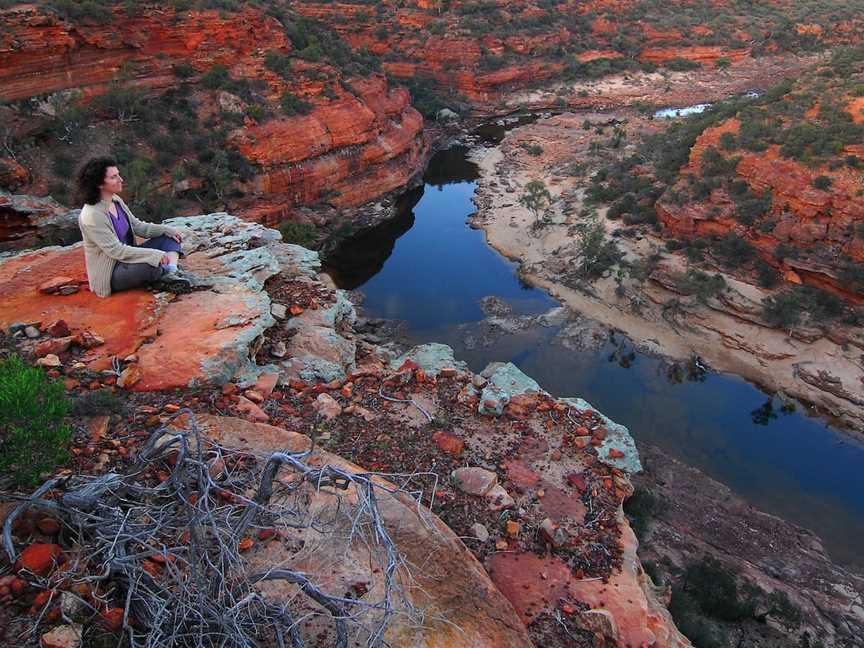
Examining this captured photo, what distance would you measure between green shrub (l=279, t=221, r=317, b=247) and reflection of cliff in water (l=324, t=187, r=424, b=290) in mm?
1033

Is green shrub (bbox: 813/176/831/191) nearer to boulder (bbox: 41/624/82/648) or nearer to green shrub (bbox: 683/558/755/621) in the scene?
green shrub (bbox: 683/558/755/621)

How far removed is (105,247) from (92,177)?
83 centimetres

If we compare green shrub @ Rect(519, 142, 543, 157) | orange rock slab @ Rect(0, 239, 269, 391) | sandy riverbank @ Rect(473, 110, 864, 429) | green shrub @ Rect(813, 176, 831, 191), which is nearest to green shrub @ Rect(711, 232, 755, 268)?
sandy riverbank @ Rect(473, 110, 864, 429)

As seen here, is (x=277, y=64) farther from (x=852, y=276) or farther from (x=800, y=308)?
(x=852, y=276)

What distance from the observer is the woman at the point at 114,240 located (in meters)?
5.26

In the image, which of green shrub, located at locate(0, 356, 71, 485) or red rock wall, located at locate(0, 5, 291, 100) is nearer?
green shrub, located at locate(0, 356, 71, 485)

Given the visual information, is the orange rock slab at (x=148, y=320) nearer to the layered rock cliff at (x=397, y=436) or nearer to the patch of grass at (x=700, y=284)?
the layered rock cliff at (x=397, y=436)

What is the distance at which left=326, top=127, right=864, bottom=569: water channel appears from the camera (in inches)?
468

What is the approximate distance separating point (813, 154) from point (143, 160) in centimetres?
2097

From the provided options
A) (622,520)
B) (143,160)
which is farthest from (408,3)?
(622,520)

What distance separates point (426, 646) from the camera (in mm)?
3545

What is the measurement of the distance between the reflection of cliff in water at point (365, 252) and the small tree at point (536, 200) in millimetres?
5027

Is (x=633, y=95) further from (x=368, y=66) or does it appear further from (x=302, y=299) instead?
(x=302, y=299)

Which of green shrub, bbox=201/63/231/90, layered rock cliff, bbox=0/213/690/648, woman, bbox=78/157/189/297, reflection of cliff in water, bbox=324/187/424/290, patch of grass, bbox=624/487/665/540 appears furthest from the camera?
green shrub, bbox=201/63/231/90
